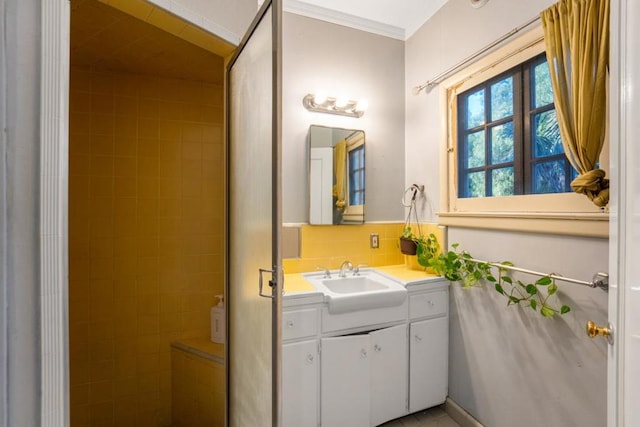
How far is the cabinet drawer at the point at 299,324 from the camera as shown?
62.0 inches

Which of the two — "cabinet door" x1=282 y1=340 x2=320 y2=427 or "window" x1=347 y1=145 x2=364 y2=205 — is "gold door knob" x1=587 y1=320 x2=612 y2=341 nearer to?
"cabinet door" x1=282 y1=340 x2=320 y2=427

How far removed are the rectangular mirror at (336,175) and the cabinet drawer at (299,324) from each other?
28.7 inches

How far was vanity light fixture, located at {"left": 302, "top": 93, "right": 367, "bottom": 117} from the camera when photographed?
2.16 meters

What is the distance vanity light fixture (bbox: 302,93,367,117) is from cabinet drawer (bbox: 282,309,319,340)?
1.40 m

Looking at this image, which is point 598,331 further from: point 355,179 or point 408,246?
point 355,179

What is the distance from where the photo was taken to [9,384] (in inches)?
22.7

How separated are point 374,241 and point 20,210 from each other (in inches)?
80.4

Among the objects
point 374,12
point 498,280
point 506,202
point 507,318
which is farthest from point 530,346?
point 374,12

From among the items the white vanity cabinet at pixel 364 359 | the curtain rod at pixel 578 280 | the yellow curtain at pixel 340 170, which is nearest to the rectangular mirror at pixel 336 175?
the yellow curtain at pixel 340 170

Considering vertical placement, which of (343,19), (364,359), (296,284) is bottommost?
(364,359)

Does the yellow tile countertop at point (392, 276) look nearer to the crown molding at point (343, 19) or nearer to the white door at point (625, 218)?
the white door at point (625, 218)

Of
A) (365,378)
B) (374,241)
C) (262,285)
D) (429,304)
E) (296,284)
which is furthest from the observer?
(374,241)

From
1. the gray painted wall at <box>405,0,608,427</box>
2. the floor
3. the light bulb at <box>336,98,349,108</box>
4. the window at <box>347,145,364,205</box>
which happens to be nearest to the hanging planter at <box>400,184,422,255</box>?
the gray painted wall at <box>405,0,608,427</box>

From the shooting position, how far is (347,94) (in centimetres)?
229
